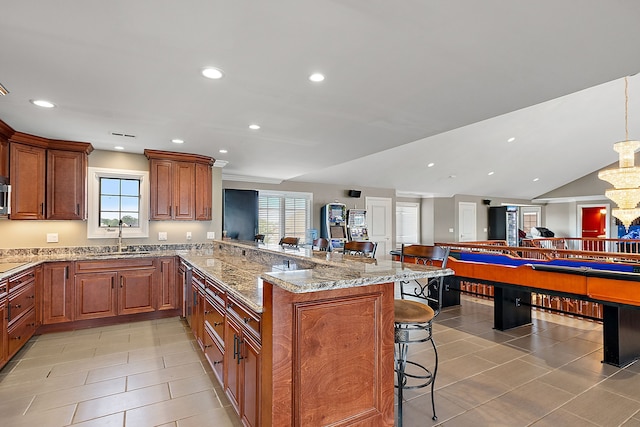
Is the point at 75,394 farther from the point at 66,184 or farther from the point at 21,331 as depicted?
the point at 66,184

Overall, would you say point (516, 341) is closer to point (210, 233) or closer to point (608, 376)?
point (608, 376)

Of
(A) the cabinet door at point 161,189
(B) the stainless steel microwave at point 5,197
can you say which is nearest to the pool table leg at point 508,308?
(A) the cabinet door at point 161,189

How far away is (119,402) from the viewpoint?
242 centimetres

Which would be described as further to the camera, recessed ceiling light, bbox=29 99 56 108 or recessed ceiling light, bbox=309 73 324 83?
recessed ceiling light, bbox=29 99 56 108

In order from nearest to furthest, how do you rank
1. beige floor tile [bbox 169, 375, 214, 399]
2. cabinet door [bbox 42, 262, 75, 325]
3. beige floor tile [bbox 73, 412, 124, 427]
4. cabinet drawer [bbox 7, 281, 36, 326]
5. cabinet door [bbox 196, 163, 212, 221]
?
beige floor tile [bbox 73, 412, 124, 427], beige floor tile [bbox 169, 375, 214, 399], cabinet drawer [bbox 7, 281, 36, 326], cabinet door [bbox 42, 262, 75, 325], cabinet door [bbox 196, 163, 212, 221]

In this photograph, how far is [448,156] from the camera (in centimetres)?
793

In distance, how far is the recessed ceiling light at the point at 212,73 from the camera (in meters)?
2.19

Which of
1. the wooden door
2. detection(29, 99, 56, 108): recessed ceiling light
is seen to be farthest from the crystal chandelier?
detection(29, 99, 56, 108): recessed ceiling light

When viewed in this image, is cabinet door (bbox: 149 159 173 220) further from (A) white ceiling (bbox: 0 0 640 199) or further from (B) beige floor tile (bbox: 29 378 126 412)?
(B) beige floor tile (bbox: 29 378 126 412)

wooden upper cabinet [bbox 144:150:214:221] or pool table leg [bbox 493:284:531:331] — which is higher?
wooden upper cabinet [bbox 144:150:214:221]

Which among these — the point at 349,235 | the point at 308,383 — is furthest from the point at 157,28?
the point at 349,235

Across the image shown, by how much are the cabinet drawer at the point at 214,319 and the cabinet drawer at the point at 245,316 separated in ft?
0.83

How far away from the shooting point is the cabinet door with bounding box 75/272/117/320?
158 inches

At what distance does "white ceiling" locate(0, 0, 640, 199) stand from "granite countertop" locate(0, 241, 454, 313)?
131 centimetres
